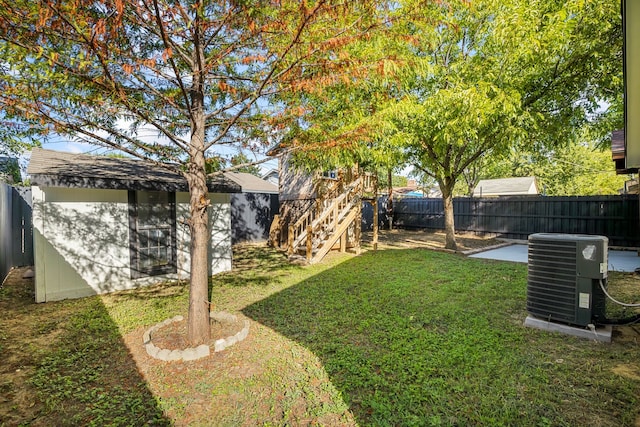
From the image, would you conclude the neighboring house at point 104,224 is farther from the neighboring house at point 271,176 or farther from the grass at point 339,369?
the neighboring house at point 271,176

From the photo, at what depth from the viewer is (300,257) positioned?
850cm

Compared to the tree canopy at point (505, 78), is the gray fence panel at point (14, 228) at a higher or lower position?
lower

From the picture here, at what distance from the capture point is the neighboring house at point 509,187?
2570 cm

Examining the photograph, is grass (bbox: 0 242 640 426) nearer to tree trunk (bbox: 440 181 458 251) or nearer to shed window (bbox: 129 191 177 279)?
shed window (bbox: 129 191 177 279)

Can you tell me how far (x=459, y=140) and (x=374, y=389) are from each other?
6089 mm

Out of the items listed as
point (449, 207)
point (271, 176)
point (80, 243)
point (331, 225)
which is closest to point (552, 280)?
point (331, 225)

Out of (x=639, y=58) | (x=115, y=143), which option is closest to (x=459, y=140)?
(x=639, y=58)

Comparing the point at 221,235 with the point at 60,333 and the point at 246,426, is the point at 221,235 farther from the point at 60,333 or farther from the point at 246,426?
the point at 246,426

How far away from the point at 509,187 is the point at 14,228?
1238 inches

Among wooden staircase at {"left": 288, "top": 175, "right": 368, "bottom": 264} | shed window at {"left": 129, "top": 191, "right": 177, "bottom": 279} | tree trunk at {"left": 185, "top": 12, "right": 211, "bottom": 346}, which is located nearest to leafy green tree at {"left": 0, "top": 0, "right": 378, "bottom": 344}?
tree trunk at {"left": 185, "top": 12, "right": 211, "bottom": 346}

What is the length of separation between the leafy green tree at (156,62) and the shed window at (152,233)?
2380 mm

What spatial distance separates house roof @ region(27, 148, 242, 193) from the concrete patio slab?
24.8 feet

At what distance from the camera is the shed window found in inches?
229

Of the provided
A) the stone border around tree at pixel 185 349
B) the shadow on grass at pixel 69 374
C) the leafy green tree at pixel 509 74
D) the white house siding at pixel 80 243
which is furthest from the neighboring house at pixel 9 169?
the leafy green tree at pixel 509 74
